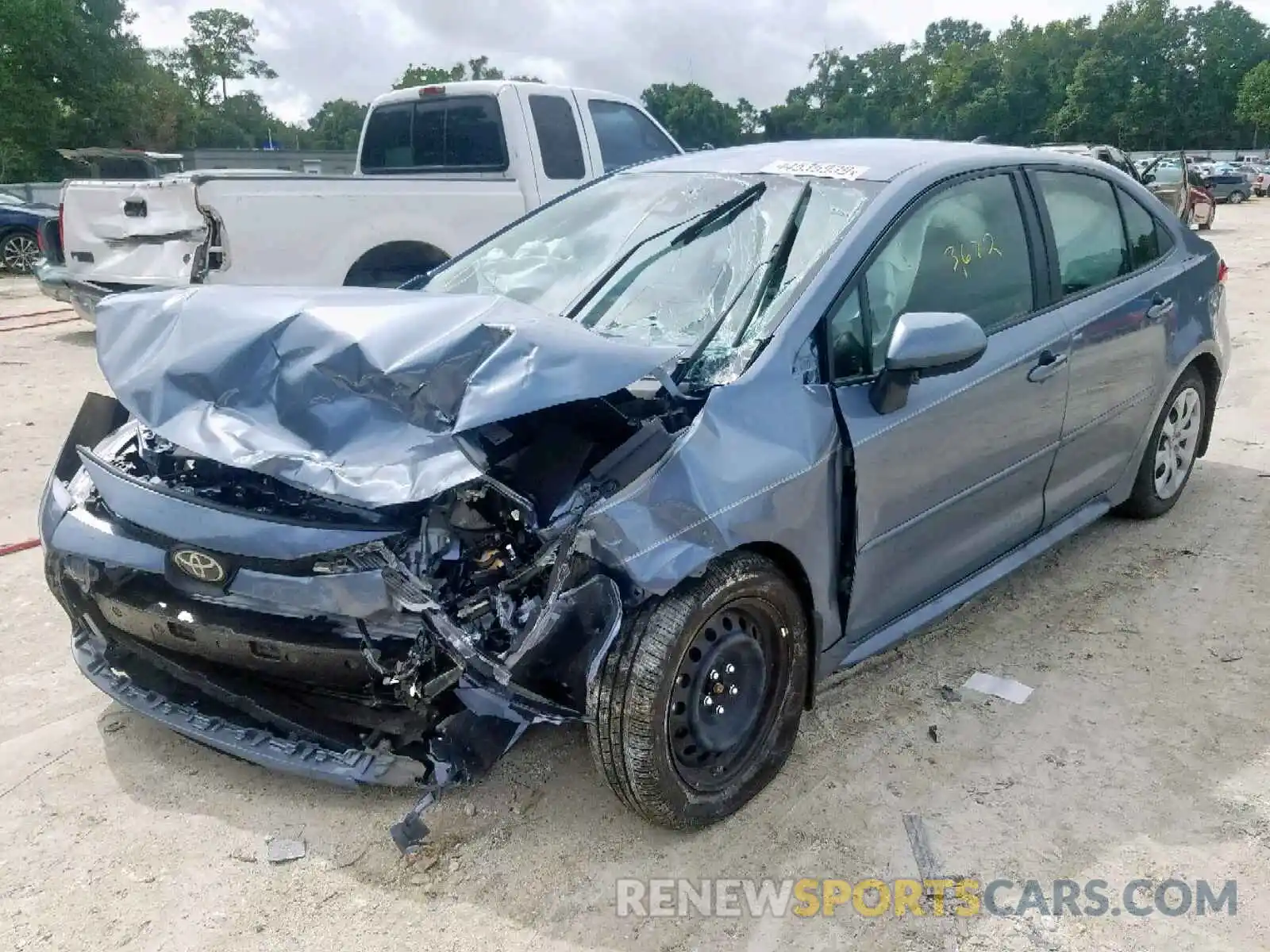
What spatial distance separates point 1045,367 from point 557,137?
5073mm

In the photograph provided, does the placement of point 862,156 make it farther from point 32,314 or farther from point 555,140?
point 32,314

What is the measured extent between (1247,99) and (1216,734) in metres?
79.3

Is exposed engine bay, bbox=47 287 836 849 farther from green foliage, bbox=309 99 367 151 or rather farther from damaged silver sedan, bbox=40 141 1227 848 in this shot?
green foliage, bbox=309 99 367 151

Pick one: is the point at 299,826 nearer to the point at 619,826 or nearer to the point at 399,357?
the point at 619,826

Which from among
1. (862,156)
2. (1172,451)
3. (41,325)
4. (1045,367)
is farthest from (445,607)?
(41,325)

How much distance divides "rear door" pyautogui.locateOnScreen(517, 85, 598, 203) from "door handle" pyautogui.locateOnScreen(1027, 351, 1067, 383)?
15.3 ft

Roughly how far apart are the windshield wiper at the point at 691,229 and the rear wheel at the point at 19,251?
15630 millimetres

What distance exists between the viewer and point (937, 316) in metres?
2.91

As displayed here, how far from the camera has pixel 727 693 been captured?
2.76 meters

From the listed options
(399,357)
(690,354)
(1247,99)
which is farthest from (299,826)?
(1247,99)

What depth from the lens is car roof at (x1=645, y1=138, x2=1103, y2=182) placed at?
135 inches

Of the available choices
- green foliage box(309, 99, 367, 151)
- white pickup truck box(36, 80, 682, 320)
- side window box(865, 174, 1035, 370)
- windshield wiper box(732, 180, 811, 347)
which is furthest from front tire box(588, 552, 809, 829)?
green foliage box(309, 99, 367, 151)

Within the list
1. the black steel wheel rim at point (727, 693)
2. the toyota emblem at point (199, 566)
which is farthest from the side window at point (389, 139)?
the black steel wheel rim at point (727, 693)

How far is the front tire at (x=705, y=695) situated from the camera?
8.21 feet
